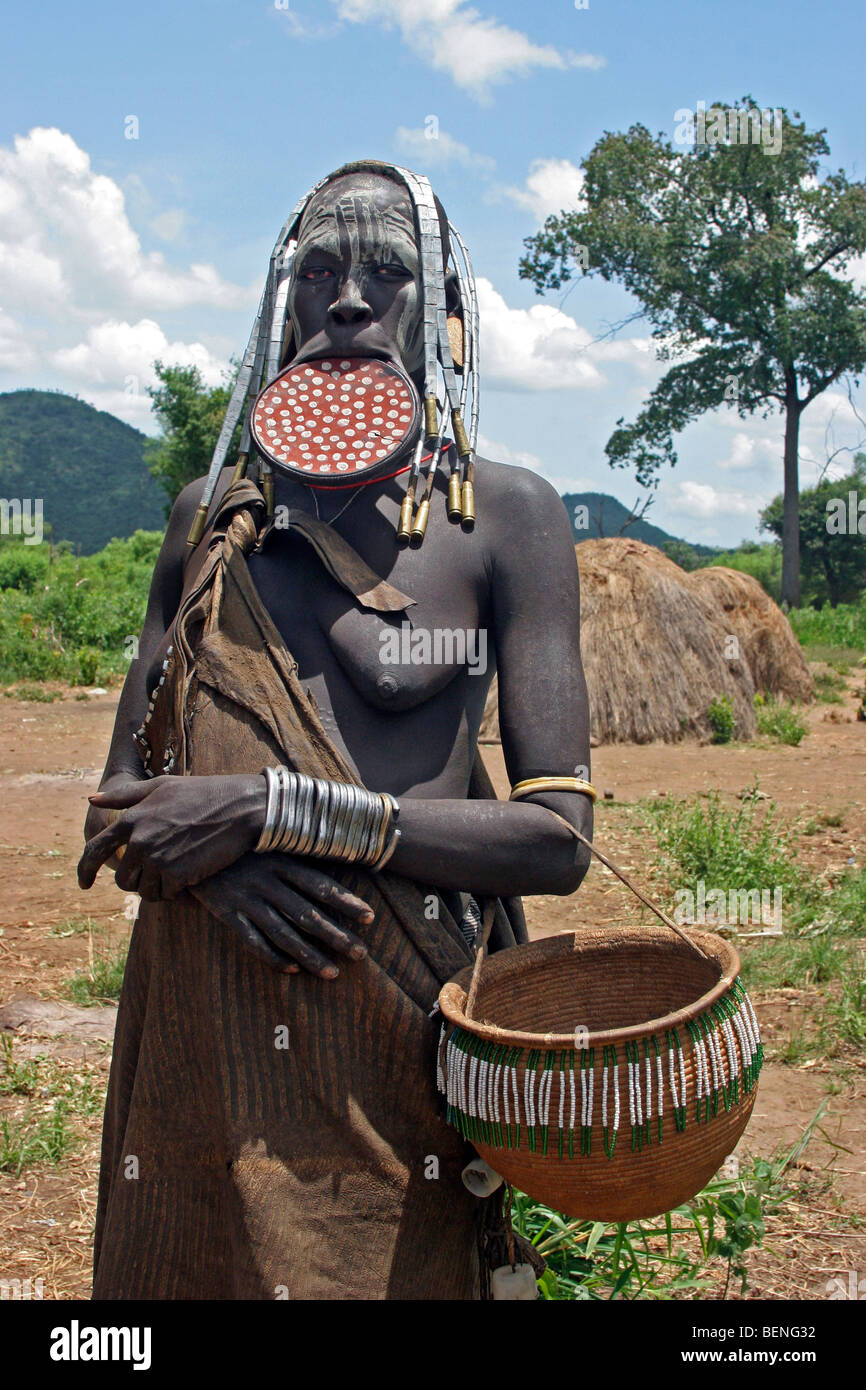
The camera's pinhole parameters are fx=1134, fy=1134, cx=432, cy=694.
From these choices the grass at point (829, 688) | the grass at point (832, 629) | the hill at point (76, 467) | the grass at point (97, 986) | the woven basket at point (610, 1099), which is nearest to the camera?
the woven basket at point (610, 1099)

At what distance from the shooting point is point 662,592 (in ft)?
37.6

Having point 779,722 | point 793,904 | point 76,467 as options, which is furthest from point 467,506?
point 76,467

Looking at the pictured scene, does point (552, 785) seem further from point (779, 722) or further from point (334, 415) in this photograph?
point (779, 722)

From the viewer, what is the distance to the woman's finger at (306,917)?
138 centimetres

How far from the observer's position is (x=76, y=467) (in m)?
103

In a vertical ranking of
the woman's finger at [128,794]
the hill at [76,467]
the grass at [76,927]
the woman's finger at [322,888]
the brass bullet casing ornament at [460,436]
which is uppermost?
the hill at [76,467]

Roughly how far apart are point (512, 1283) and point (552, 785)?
2.18ft

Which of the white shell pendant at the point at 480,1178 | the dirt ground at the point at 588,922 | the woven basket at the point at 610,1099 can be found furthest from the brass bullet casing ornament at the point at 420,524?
the dirt ground at the point at 588,922

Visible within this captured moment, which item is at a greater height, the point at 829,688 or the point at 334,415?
the point at 334,415

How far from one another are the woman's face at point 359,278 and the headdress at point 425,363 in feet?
0.10

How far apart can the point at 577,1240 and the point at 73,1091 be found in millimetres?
1756

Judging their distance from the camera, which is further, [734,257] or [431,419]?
[734,257]

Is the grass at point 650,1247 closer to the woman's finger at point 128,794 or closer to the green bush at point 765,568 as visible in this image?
the woman's finger at point 128,794
